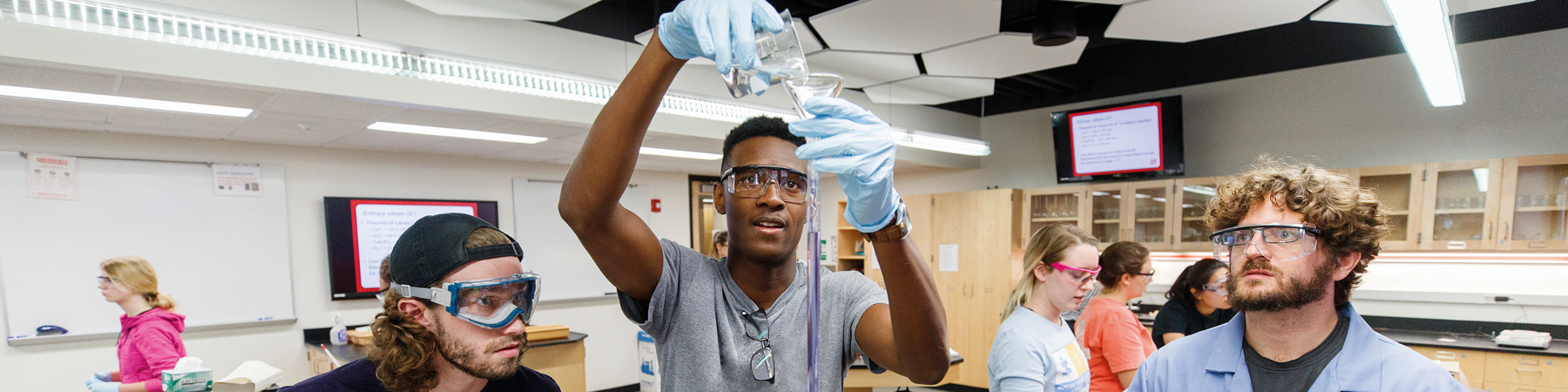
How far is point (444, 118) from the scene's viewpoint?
3.97 meters

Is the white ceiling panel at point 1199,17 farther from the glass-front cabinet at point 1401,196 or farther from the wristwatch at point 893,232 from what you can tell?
the wristwatch at point 893,232

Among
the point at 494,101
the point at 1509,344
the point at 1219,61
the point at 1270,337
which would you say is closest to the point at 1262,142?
the point at 1219,61

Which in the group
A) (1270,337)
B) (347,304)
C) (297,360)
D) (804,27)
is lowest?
(297,360)

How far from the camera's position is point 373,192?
5.13 m

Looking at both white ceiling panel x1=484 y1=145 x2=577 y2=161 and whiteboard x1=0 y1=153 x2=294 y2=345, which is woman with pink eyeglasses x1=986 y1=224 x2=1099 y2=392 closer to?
white ceiling panel x1=484 y1=145 x2=577 y2=161

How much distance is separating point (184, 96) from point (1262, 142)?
666 cm

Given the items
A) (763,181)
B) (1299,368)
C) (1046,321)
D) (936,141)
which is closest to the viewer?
(763,181)

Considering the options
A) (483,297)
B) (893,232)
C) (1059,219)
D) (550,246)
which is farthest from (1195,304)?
(550,246)

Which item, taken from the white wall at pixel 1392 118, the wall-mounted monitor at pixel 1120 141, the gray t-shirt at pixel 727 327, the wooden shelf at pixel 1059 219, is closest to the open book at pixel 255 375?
the gray t-shirt at pixel 727 327

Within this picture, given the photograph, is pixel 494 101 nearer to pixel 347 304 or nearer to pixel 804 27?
pixel 804 27

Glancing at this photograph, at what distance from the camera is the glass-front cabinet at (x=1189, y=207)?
5297mm

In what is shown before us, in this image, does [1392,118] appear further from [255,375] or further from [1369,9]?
[255,375]

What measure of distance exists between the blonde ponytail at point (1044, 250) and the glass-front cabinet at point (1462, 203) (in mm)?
3569

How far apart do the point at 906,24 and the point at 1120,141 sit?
Result: 292cm
